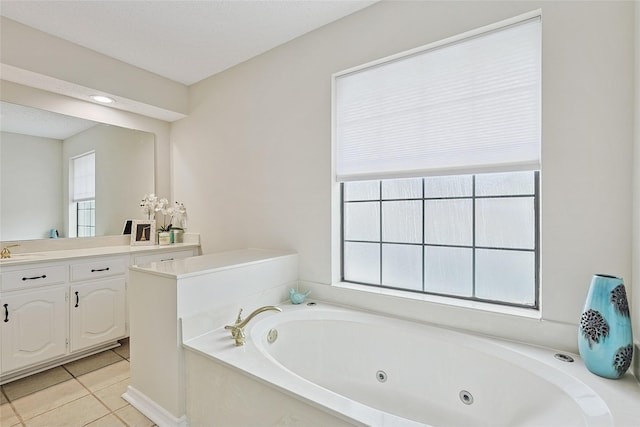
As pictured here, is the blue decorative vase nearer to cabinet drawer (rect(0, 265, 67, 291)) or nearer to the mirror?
cabinet drawer (rect(0, 265, 67, 291))

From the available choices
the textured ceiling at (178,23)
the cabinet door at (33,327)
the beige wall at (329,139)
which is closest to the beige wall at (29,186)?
the cabinet door at (33,327)

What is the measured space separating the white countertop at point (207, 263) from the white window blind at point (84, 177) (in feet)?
4.60

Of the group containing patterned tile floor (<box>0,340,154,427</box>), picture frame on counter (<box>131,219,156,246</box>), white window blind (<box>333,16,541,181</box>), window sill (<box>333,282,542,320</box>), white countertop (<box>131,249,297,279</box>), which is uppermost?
white window blind (<box>333,16,541,181</box>)

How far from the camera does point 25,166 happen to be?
239cm

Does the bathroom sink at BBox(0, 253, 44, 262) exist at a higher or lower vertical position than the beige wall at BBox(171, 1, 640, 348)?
lower

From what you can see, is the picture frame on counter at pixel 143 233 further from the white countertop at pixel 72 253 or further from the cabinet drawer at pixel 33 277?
the cabinet drawer at pixel 33 277

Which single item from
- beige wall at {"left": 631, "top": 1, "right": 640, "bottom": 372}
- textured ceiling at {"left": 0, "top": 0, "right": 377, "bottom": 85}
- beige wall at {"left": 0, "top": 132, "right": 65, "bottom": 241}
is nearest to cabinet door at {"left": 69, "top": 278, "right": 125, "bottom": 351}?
beige wall at {"left": 0, "top": 132, "right": 65, "bottom": 241}

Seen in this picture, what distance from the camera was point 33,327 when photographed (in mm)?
2119

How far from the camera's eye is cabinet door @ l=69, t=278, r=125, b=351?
233 cm

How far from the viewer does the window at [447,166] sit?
1587mm

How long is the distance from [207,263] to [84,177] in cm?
173

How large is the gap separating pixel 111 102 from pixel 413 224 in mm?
2877

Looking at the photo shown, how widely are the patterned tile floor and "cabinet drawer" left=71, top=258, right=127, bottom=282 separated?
0.68 m

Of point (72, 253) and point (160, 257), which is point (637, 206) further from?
point (72, 253)
